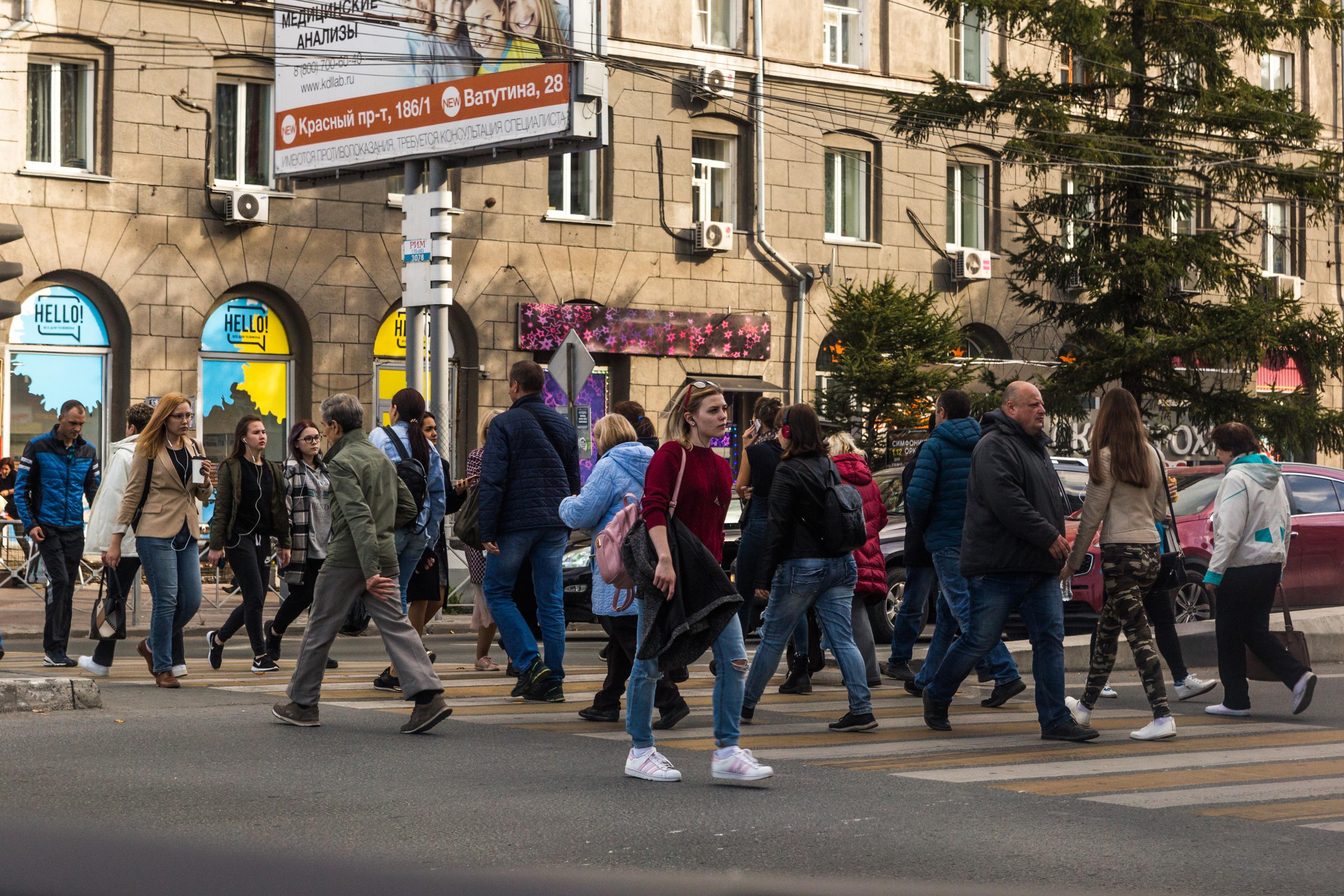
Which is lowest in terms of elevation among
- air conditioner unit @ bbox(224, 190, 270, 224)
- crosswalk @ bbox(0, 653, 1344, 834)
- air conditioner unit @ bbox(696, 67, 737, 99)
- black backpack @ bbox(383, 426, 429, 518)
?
crosswalk @ bbox(0, 653, 1344, 834)

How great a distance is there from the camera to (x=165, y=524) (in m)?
Answer: 10.5

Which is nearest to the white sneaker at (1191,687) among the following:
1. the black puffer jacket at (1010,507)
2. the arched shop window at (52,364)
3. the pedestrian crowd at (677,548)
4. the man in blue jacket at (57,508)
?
the pedestrian crowd at (677,548)

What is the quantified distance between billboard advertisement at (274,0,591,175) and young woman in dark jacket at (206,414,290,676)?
9.65m

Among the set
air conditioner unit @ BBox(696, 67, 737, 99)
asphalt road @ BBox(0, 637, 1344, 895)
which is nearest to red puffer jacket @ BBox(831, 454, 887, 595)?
asphalt road @ BBox(0, 637, 1344, 895)

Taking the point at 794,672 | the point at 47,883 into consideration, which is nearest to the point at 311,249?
the point at 794,672

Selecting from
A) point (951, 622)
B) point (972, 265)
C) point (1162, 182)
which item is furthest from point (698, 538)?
point (972, 265)

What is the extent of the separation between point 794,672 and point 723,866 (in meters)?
5.35

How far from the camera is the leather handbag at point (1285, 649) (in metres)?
9.94

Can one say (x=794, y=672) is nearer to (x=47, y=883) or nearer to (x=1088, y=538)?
(x=1088, y=538)

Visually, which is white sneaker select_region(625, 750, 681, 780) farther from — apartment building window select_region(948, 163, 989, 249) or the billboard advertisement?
apartment building window select_region(948, 163, 989, 249)

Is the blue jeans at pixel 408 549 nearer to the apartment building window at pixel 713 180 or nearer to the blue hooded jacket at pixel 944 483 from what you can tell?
the blue hooded jacket at pixel 944 483

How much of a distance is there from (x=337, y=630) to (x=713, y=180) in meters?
21.8

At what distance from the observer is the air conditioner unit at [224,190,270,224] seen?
24.2 metres

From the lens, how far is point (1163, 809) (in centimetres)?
665
